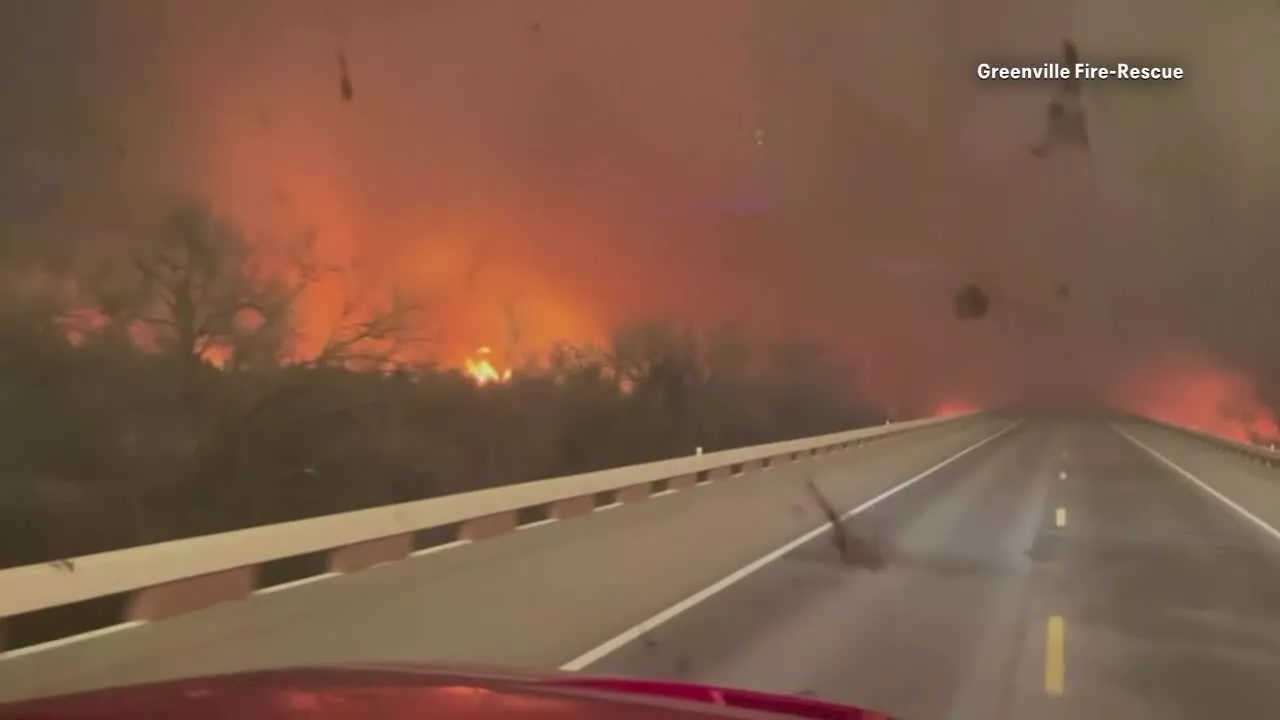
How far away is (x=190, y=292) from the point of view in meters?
17.6

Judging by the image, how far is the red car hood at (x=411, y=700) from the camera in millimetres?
3754

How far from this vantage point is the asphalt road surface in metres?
9.27

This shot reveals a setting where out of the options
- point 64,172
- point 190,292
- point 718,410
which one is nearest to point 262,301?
point 190,292

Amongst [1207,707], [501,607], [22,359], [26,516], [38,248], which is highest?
[38,248]

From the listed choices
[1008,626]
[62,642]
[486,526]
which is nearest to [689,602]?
[486,526]

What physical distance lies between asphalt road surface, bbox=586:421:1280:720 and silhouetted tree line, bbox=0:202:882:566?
21.3 ft

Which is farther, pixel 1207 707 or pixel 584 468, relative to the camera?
pixel 584 468

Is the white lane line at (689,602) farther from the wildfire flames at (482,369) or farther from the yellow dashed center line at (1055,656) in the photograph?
the wildfire flames at (482,369)

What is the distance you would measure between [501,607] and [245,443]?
331 inches

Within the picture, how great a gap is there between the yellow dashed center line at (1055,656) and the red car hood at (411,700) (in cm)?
539

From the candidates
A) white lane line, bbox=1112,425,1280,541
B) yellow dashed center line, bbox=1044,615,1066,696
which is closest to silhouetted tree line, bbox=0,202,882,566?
yellow dashed center line, bbox=1044,615,1066,696

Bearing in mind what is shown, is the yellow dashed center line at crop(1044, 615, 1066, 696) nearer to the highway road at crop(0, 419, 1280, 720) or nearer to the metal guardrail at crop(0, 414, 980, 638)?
the highway road at crop(0, 419, 1280, 720)

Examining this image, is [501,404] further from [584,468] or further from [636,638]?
[636,638]

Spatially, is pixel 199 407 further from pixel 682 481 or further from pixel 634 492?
pixel 682 481
